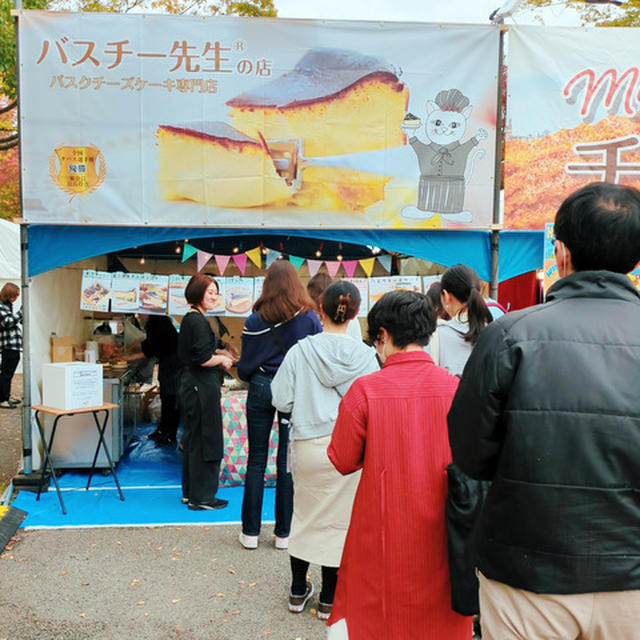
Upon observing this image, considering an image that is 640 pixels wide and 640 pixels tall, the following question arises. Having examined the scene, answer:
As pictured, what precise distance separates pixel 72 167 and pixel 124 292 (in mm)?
1234

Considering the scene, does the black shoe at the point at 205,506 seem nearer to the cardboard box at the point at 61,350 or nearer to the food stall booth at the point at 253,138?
the food stall booth at the point at 253,138

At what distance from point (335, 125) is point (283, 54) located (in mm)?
771

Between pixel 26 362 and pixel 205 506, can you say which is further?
pixel 26 362

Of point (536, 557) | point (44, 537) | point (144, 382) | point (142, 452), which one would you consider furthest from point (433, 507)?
point (144, 382)

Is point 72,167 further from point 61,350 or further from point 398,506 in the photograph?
point 398,506

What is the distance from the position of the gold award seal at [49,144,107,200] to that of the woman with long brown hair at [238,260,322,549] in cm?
230

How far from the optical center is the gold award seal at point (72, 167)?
5547 millimetres

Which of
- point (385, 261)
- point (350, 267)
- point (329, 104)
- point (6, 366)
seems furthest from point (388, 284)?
point (6, 366)

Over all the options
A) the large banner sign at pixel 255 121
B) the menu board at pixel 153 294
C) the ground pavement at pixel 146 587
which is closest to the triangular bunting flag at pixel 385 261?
the large banner sign at pixel 255 121

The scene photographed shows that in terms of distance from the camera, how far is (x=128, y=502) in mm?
5488

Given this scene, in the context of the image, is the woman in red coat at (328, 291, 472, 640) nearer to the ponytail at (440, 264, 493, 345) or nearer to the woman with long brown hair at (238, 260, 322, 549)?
the ponytail at (440, 264, 493, 345)

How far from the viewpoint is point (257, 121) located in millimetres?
5621

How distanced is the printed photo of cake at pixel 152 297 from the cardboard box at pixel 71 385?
86 centimetres

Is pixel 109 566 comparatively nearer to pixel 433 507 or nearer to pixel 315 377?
pixel 315 377
